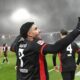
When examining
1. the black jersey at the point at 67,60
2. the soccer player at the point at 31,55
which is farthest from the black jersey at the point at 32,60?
the black jersey at the point at 67,60

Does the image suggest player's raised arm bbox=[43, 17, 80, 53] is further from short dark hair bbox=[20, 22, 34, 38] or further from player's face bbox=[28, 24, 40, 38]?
short dark hair bbox=[20, 22, 34, 38]

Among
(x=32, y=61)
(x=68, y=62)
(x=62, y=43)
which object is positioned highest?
(x=62, y=43)

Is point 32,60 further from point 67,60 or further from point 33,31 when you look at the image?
point 67,60

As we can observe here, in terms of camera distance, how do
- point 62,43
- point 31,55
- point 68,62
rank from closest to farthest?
point 62,43 < point 31,55 < point 68,62

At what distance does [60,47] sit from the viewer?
6.53 meters

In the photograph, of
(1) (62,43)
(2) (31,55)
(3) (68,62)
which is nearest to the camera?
(1) (62,43)

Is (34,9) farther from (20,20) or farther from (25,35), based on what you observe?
(25,35)

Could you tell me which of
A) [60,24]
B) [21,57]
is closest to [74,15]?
[60,24]

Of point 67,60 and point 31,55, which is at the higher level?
point 31,55

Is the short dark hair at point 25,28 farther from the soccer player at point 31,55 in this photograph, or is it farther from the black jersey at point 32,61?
the black jersey at point 32,61

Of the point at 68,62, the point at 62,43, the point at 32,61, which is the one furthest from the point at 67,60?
the point at 62,43

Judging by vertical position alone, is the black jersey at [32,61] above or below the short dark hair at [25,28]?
below

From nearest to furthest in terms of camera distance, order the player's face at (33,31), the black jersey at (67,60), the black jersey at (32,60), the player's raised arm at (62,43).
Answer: the player's raised arm at (62,43)
the black jersey at (32,60)
the player's face at (33,31)
the black jersey at (67,60)

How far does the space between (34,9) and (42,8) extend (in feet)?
5.36
